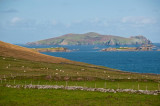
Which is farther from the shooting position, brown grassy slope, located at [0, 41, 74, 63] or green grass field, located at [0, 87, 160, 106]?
brown grassy slope, located at [0, 41, 74, 63]

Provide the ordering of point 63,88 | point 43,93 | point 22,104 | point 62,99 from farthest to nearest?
point 63,88
point 43,93
point 62,99
point 22,104

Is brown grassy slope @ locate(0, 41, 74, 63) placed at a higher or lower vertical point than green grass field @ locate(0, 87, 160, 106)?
higher

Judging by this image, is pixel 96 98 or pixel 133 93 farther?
pixel 133 93

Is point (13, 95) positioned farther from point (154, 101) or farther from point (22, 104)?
point (154, 101)

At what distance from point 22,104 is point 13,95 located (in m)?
A: 7.65

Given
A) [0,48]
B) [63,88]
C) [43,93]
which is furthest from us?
[0,48]

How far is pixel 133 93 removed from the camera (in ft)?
182

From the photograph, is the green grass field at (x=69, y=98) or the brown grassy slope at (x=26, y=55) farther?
the brown grassy slope at (x=26, y=55)

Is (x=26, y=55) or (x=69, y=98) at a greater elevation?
(x=26, y=55)

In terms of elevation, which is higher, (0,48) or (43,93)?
(0,48)

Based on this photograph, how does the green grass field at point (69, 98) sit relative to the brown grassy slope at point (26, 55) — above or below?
below

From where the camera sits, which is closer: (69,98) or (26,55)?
(69,98)

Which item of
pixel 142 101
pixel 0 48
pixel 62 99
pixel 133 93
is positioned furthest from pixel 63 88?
pixel 0 48

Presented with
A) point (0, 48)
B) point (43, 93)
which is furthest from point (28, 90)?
point (0, 48)
